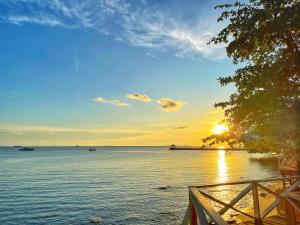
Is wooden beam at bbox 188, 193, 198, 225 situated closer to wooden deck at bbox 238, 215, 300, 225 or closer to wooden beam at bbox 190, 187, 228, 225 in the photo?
wooden beam at bbox 190, 187, 228, 225

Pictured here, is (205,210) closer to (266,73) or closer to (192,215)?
(192,215)

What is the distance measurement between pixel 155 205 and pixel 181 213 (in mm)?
4582

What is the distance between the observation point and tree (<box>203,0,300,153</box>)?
11.0 metres

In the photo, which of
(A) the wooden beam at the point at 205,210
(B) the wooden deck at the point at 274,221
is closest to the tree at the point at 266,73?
(B) the wooden deck at the point at 274,221

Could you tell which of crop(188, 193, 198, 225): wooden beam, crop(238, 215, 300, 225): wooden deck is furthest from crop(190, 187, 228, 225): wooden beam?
crop(238, 215, 300, 225): wooden deck

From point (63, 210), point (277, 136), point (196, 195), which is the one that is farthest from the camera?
point (63, 210)

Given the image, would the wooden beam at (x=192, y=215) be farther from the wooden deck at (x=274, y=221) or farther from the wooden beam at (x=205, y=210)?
the wooden deck at (x=274, y=221)

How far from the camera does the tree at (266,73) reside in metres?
11.0

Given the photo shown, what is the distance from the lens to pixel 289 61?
1184 centimetres

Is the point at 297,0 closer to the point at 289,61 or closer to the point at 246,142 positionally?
the point at 289,61

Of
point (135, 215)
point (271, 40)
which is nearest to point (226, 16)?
point (271, 40)

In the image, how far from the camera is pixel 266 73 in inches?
443

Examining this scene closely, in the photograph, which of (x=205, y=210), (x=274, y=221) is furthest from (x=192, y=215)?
(x=274, y=221)

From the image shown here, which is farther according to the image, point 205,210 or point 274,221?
point 274,221
